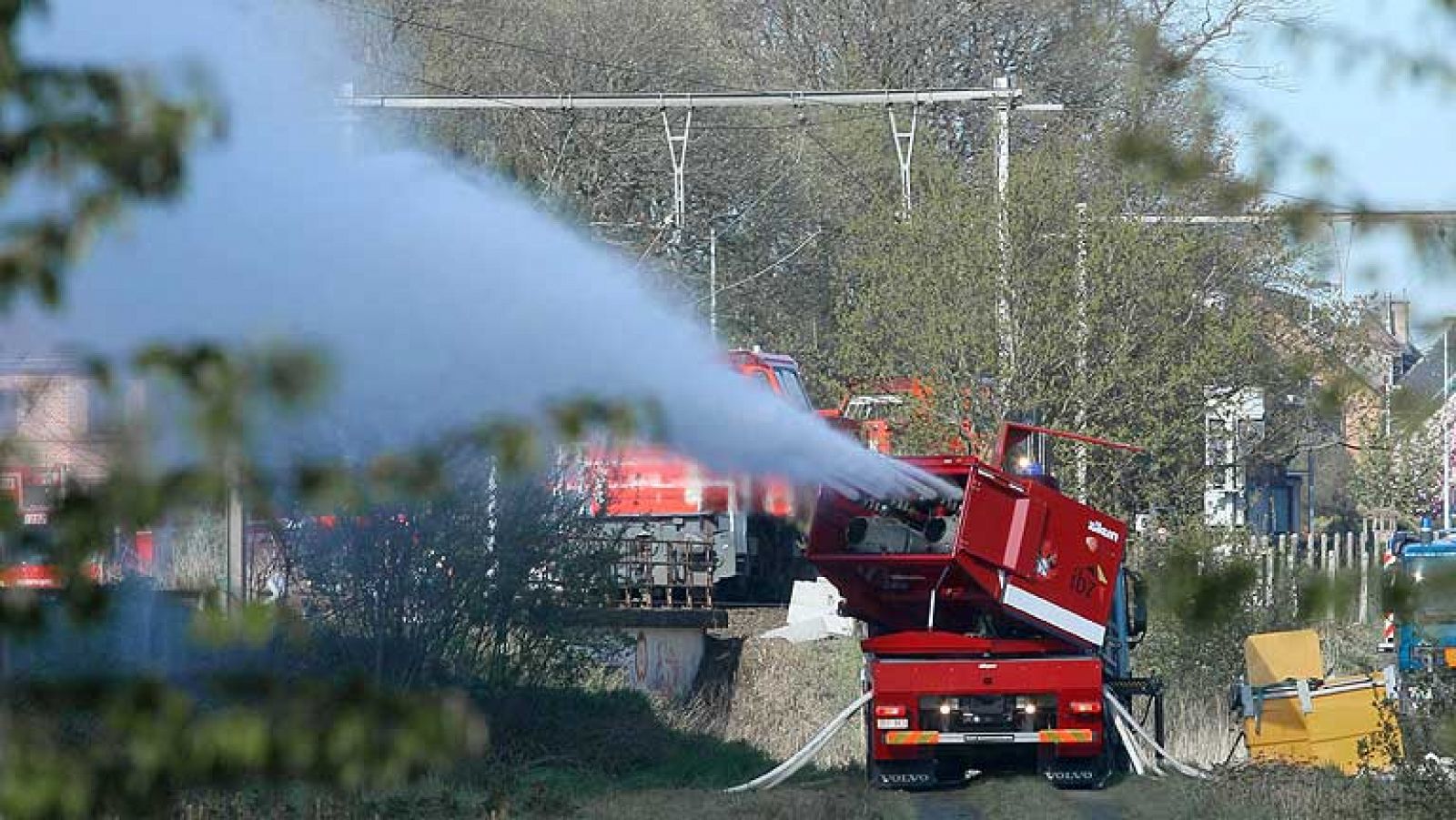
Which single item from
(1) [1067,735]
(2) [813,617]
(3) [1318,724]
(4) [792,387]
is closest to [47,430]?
(1) [1067,735]

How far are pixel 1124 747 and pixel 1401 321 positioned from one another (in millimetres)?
13032

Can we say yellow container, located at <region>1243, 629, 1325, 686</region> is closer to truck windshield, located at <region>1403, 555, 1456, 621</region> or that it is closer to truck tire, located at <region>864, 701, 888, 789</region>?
truck tire, located at <region>864, 701, 888, 789</region>

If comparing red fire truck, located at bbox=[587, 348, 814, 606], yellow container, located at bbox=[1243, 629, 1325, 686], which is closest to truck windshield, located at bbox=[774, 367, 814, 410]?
red fire truck, located at bbox=[587, 348, 814, 606]

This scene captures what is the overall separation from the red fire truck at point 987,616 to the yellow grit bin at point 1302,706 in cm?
157

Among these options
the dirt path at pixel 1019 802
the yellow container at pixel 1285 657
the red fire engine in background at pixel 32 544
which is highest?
the red fire engine in background at pixel 32 544

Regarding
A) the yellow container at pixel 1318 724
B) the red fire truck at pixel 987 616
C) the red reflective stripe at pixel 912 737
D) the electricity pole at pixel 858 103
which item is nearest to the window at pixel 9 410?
the red fire truck at pixel 987 616

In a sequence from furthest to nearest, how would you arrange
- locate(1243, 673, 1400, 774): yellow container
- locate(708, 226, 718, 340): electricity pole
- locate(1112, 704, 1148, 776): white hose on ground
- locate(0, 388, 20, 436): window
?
locate(708, 226, 718, 340): electricity pole < locate(1243, 673, 1400, 774): yellow container < locate(1112, 704, 1148, 776): white hose on ground < locate(0, 388, 20, 436): window

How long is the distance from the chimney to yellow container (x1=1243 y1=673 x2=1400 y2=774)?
491 inches

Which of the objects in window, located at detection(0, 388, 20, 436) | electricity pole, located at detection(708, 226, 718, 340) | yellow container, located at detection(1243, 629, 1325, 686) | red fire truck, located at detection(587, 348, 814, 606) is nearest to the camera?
window, located at detection(0, 388, 20, 436)

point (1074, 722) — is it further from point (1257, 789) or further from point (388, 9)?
point (388, 9)

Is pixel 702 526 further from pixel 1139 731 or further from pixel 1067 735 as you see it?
pixel 1067 735

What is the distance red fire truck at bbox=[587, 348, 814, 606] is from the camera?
20.1 m

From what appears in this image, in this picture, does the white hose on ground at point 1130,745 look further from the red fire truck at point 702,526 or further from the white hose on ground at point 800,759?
the red fire truck at point 702,526

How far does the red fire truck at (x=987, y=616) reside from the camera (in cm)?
1534
